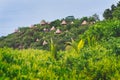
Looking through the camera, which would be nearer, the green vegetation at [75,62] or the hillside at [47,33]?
the green vegetation at [75,62]

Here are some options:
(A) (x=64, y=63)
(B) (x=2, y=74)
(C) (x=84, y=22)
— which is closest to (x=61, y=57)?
(A) (x=64, y=63)

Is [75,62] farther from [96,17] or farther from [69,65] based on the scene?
[96,17]

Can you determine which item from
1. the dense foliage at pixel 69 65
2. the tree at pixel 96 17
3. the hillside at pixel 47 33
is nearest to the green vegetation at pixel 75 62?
the dense foliage at pixel 69 65

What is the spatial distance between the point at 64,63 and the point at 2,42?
23656 millimetres

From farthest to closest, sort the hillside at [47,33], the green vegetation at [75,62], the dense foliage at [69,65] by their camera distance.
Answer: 1. the hillside at [47,33]
2. the green vegetation at [75,62]
3. the dense foliage at [69,65]

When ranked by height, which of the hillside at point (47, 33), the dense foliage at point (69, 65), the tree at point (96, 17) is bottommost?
the dense foliage at point (69, 65)

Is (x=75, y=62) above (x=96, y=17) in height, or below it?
below

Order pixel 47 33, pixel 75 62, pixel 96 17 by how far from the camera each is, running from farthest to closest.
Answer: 1. pixel 96 17
2. pixel 47 33
3. pixel 75 62

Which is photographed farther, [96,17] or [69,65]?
[96,17]

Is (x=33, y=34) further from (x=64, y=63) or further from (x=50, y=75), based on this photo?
(x=50, y=75)

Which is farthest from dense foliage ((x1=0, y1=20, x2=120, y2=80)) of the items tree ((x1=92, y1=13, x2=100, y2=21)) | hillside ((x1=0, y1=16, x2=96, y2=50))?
tree ((x1=92, y1=13, x2=100, y2=21))

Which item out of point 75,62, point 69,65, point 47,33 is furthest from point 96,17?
point 75,62

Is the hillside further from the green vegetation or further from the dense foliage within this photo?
the dense foliage

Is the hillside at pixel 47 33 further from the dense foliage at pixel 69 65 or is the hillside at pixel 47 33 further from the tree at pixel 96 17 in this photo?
the dense foliage at pixel 69 65
